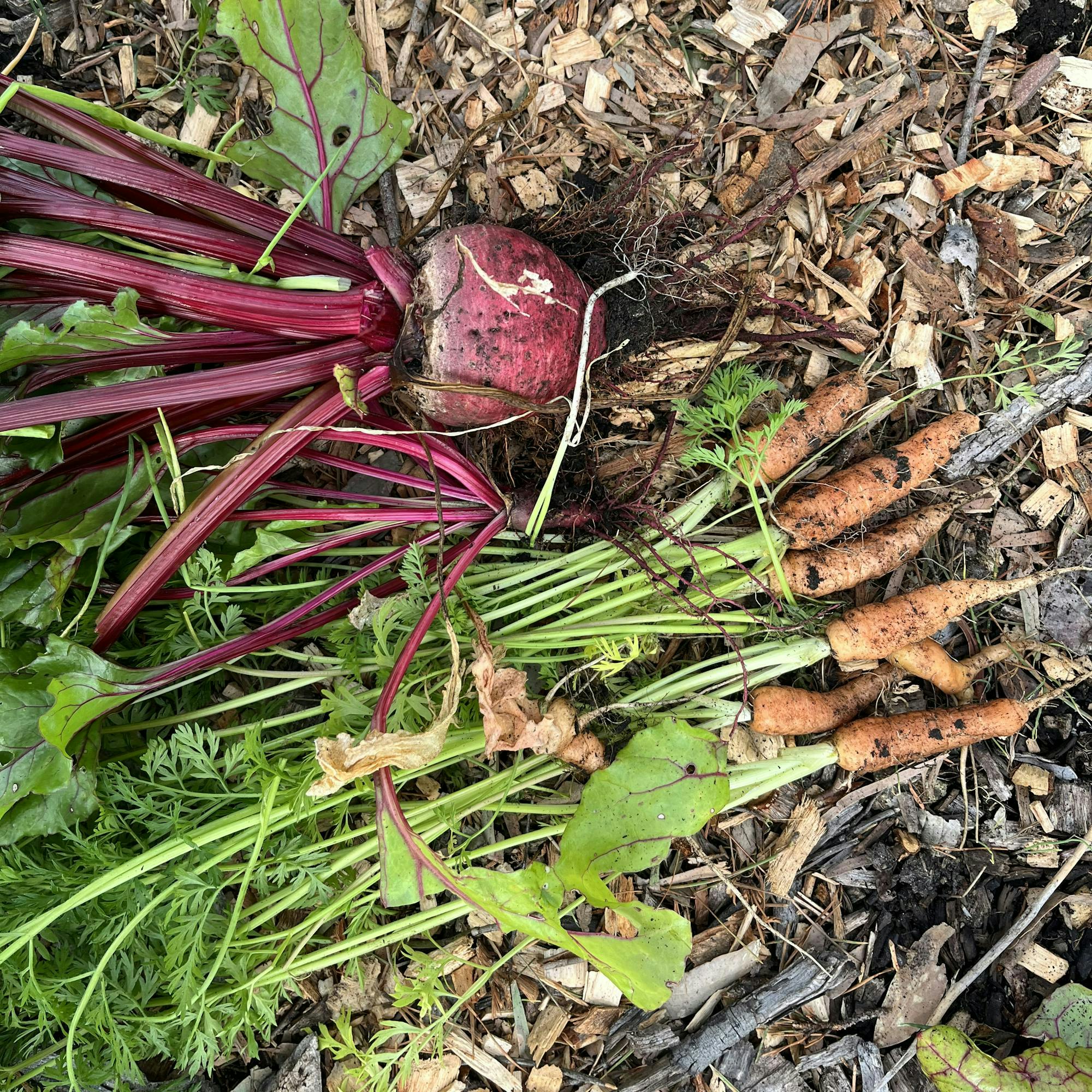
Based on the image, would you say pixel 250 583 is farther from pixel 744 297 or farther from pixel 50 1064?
pixel 744 297

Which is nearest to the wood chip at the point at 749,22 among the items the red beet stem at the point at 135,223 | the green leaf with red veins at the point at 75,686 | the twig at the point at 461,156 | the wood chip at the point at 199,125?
the twig at the point at 461,156

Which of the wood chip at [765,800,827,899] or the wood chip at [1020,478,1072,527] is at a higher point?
the wood chip at [1020,478,1072,527]

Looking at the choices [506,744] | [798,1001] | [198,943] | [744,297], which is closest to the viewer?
[198,943]

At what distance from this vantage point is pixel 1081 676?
218 cm

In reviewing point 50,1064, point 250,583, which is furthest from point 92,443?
point 50,1064

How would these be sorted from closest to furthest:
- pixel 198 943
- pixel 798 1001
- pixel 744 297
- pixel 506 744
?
pixel 198 943 < pixel 506 744 < pixel 744 297 < pixel 798 1001

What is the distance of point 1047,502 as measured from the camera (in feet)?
7.26

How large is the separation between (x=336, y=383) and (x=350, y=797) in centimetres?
97

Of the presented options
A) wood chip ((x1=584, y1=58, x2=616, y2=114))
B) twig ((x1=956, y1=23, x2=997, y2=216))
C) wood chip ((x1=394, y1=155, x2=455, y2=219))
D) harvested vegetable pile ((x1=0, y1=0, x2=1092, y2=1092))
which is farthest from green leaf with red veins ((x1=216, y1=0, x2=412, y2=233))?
twig ((x1=956, y1=23, x2=997, y2=216))

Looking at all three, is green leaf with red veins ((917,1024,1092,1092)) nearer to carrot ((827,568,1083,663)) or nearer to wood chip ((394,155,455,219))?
carrot ((827,568,1083,663))

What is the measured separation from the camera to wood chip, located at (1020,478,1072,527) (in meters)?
2.21

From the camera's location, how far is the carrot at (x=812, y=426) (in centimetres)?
210

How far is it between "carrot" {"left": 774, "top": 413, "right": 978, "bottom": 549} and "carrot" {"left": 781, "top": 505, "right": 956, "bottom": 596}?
0.15ft

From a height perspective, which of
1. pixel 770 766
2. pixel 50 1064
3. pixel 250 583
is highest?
pixel 250 583
